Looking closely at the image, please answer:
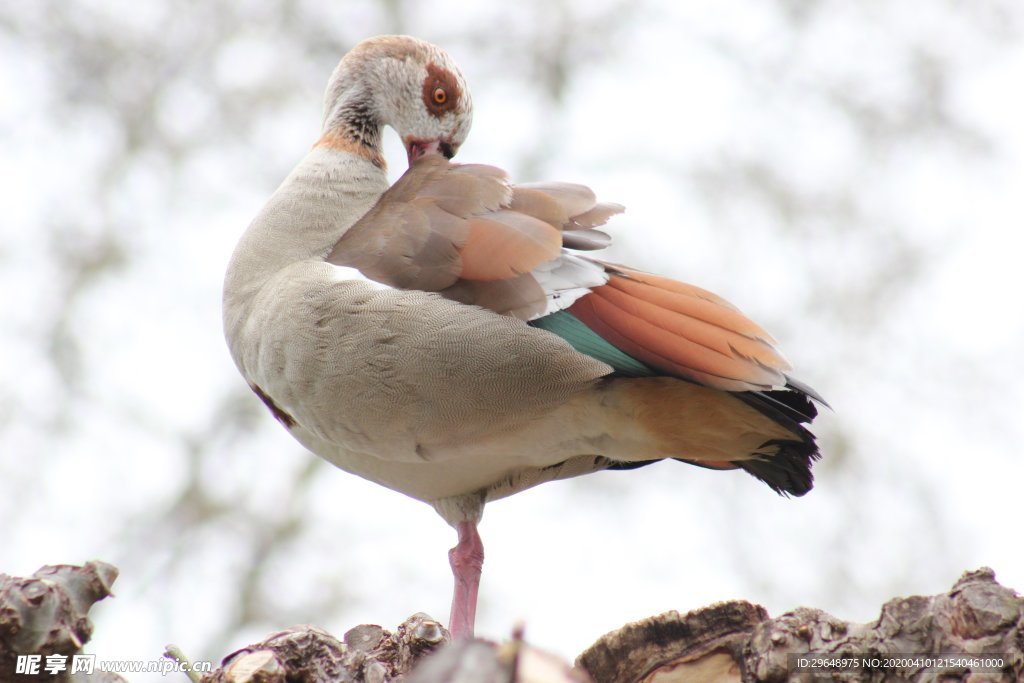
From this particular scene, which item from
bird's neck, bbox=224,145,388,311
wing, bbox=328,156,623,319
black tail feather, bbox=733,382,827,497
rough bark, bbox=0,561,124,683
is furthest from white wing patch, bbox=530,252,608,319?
rough bark, bbox=0,561,124,683

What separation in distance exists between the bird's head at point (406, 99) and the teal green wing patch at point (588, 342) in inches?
37.9

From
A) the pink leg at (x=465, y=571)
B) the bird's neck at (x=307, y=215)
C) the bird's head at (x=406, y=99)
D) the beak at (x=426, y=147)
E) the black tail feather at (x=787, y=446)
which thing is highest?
the bird's head at (x=406, y=99)

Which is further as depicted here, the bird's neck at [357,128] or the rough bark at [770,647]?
the bird's neck at [357,128]

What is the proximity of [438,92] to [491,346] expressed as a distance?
1087 millimetres

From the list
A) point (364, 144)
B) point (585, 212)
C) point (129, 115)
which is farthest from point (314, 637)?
point (129, 115)

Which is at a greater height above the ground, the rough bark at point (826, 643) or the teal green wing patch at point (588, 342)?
the teal green wing patch at point (588, 342)

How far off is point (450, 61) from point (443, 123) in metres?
0.21

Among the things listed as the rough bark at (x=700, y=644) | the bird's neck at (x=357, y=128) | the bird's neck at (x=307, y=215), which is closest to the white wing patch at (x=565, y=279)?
the bird's neck at (x=307, y=215)

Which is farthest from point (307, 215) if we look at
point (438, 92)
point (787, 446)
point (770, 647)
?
point (770, 647)

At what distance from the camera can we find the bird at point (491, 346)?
2.76 meters

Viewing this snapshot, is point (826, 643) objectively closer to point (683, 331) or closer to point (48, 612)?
point (683, 331)

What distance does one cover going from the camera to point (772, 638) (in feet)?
7.06

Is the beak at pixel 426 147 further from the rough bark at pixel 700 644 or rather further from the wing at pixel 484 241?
the rough bark at pixel 700 644

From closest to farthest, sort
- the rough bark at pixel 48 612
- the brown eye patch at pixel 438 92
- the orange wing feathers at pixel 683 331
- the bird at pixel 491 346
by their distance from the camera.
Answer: the rough bark at pixel 48 612 → the orange wing feathers at pixel 683 331 → the bird at pixel 491 346 → the brown eye patch at pixel 438 92
